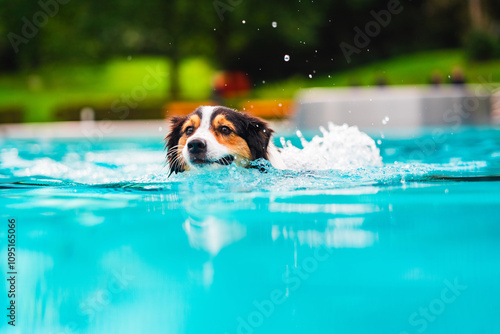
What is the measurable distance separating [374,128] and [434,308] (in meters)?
8.96

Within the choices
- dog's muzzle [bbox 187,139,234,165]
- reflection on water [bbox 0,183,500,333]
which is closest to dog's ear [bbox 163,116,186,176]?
dog's muzzle [bbox 187,139,234,165]

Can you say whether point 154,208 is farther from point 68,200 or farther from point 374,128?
point 374,128

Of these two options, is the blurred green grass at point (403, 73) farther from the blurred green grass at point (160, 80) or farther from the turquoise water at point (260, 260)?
the turquoise water at point (260, 260)

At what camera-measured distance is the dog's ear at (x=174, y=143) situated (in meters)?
5.12

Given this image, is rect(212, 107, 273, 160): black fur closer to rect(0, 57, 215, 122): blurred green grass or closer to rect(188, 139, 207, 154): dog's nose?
rect(188, 139, 207, 154): dog's nose

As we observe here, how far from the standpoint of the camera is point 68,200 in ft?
13.4

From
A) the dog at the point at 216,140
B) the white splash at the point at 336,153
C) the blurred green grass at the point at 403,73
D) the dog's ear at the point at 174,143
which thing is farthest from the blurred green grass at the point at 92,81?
the dog at the point at 216,140

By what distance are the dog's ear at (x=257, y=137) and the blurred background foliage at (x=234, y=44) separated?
514 inches

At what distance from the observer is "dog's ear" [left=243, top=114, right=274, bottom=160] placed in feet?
17.0

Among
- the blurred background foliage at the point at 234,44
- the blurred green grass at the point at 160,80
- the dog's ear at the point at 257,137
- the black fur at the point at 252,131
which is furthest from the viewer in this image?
the blurred green grass at the point at 160,80

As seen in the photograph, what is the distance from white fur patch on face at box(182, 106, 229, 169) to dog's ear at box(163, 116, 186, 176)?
0.94 feet

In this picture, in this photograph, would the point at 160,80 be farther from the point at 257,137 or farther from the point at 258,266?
the point at 258,266

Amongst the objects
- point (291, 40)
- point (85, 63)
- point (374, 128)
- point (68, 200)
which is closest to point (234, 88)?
point (291, 40)

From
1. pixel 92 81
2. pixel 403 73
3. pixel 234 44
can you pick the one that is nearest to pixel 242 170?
pixel 234 44
